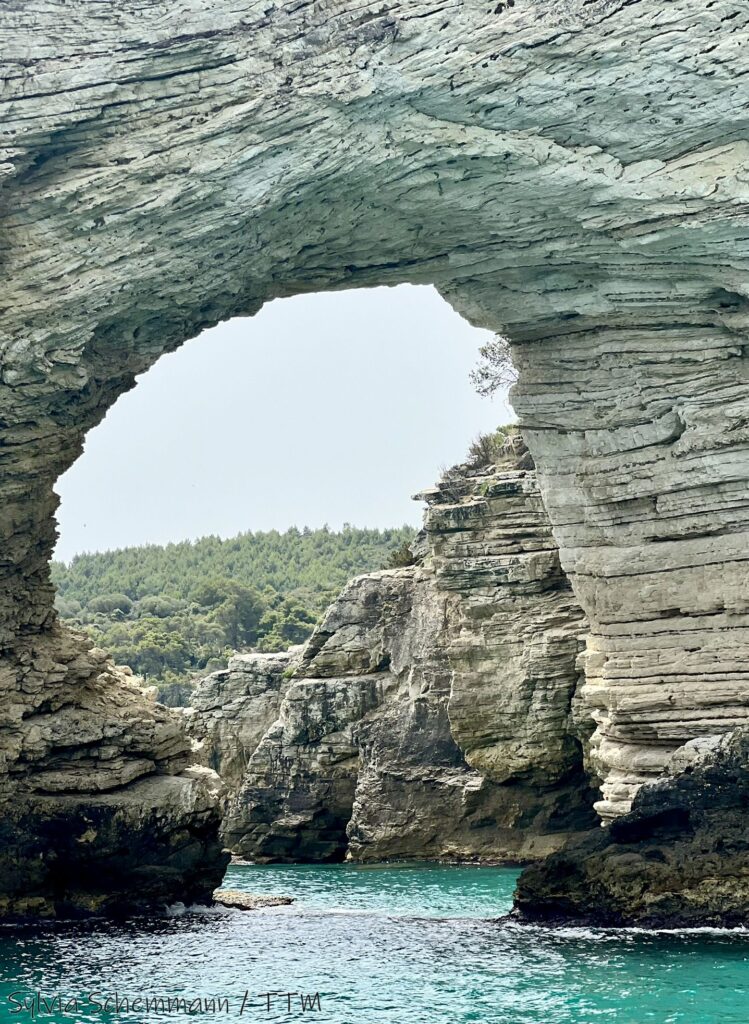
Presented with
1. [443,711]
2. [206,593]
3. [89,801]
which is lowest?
[89,801]

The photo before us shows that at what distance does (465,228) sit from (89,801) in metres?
10.7

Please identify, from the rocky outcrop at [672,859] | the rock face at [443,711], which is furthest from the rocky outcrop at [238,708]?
the rocky outcrop at [672,859]

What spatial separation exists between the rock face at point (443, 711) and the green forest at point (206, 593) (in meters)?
5.46

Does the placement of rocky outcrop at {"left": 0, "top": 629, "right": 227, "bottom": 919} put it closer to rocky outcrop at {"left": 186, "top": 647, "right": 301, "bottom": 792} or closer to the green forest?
rocky outcrop at {"left": 186, "top": 647, "right": 301, "bottom": 792}

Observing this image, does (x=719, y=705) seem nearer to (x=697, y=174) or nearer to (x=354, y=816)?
(x=697, y=174)

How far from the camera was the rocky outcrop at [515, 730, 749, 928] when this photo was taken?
58.0 feet

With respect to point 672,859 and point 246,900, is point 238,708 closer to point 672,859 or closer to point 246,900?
point 246,900

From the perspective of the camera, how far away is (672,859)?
1802 centimetres

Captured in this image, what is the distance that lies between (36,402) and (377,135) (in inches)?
263

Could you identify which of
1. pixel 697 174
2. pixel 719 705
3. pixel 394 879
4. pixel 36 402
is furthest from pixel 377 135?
pixel 394 879

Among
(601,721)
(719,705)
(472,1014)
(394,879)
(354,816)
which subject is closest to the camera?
(472,1014)

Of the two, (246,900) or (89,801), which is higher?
(89,801)

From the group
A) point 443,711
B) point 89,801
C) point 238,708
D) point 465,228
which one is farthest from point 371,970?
point 238,708

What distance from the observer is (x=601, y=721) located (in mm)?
21234
